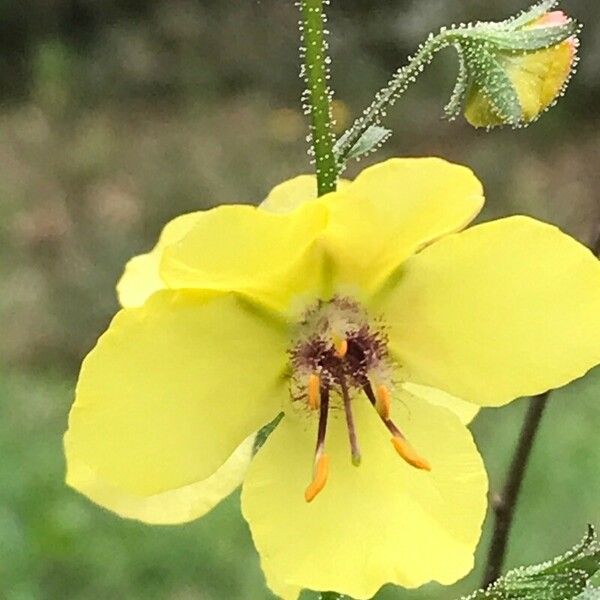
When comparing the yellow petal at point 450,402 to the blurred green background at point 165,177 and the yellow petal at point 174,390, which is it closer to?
the yellow petal at point 174,390

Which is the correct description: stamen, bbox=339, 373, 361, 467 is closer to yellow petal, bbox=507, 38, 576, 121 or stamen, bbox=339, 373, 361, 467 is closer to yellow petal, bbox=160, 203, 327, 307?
yellow petal, bbox=160, 203, 327, 307

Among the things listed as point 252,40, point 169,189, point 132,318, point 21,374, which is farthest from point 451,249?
point 252,40

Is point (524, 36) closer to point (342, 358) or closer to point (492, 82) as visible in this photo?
point (492, 82)

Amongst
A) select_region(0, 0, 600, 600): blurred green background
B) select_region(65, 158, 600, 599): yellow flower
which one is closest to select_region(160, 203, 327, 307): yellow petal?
select_region(65, 158, 600, 599): yellow flower

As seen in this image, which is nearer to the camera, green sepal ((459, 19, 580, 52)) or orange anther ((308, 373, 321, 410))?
orange anther ((308, 373, 321, 410))

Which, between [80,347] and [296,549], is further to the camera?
[80,347]

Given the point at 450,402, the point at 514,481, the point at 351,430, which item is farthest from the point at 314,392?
the point at 514,481

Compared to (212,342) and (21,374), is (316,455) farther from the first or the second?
(21,374)
